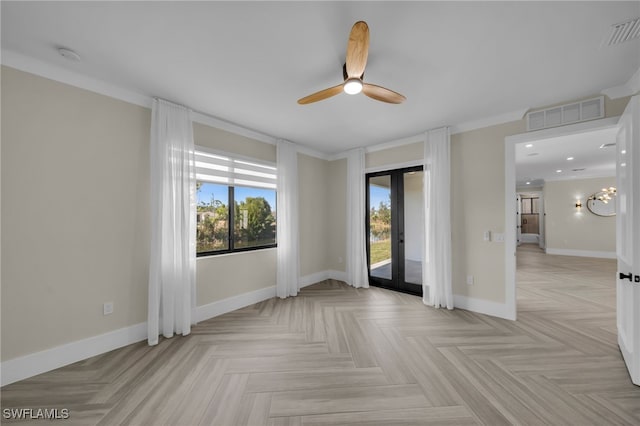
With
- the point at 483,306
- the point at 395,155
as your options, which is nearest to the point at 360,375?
the point at 483,306

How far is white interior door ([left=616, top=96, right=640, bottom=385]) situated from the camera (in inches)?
77.7

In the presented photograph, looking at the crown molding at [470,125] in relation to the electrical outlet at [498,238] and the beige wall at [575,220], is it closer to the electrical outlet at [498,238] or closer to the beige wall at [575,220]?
the electrical outlet at [498,238]

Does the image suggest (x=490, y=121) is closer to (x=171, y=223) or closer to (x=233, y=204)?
(x=233, y=204)

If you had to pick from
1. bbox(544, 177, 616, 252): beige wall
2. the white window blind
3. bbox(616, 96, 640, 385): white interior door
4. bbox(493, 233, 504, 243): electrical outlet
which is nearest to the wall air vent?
bbox(616, 96, 640, 385): white interior door

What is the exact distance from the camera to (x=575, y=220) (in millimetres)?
8164

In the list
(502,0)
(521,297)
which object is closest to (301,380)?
(502,0)

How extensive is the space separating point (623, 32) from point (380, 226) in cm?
355

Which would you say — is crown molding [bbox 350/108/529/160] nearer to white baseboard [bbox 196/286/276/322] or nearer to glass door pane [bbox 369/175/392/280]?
glass door pane [bbox 369/175/392/280]

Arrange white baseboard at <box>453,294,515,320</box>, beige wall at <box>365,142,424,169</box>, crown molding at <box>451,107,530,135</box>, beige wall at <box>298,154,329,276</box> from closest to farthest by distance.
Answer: crown molding at <box>451,107,530,135</box> → white baseboard at <box>453,294,515,320</box> → beige wall at <box>365,142,424,169</box> → beige wall at <box>298,154,329,276</box>

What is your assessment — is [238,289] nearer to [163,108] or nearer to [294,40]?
[163,108]

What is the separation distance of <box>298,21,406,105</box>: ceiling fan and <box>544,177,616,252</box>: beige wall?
989 cm

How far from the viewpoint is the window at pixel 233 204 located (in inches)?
135

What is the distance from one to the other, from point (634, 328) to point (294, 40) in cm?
367

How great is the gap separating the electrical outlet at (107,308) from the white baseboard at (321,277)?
2772mm
